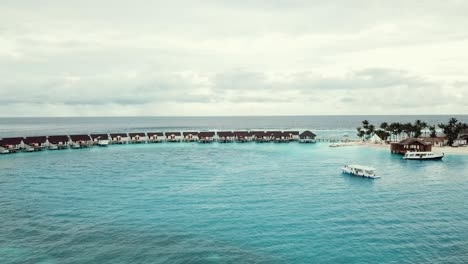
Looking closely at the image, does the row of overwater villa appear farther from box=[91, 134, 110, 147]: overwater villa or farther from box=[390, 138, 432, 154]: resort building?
box=[390, 138, 432, 154]: resort building

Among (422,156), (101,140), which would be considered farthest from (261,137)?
(422,156)

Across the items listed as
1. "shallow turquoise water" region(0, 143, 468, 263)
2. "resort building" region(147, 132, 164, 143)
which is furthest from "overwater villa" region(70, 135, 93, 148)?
"shallow turquoise water" region(0, 143, 468, 263)

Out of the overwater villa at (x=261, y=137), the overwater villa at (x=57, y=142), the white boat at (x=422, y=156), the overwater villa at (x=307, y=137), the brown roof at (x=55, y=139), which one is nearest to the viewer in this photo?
the white boat at (x=422, y=156)

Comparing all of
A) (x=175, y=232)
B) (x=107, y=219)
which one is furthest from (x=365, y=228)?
(x=107, y=219)

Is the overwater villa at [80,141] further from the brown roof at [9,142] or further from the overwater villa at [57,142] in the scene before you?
the brown roof at [9,142]

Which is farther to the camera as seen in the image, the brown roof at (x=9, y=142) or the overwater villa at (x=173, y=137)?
the overwater villa at (x=173, y=137)

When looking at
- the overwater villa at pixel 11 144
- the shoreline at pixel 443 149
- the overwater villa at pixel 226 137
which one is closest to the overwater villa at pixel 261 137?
the overwater villa at pixel 226 137

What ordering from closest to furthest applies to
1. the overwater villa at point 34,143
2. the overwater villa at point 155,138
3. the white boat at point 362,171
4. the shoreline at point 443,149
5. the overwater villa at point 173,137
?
the white boat at point 362,171 < the shoreline at point 443,149 < the overwater villa at point 34,143 < the overwater villa at point 155,138 < the overwater villa at point 173,137

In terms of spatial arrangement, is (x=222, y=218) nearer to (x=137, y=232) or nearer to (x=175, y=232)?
(x=175, y=232)
